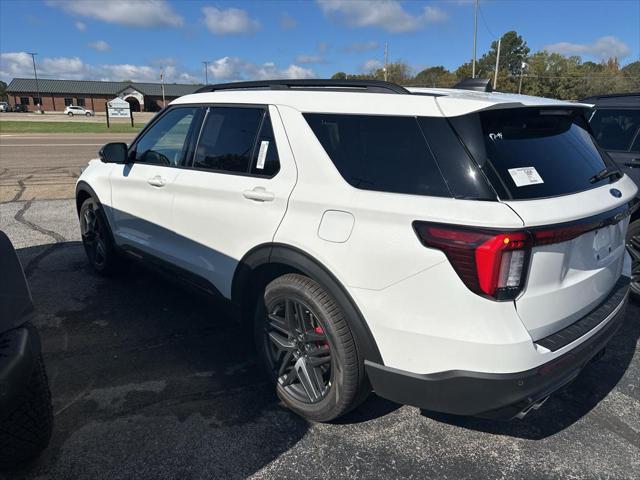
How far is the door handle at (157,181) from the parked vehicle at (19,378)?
4.67ft

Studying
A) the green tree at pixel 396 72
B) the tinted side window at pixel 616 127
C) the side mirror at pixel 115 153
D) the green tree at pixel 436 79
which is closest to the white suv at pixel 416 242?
the side mirror at pixel 115 153

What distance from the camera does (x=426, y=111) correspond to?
7.13ft

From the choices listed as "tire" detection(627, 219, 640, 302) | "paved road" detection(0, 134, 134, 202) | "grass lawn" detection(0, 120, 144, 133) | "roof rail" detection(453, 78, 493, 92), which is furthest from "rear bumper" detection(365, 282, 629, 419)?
"grass lawn" detection(0, 120, 144, 133)

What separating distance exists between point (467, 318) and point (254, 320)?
4.85ft

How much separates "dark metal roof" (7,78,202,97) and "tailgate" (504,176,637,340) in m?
95.4

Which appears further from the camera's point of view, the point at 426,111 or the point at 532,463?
the point at 532,463

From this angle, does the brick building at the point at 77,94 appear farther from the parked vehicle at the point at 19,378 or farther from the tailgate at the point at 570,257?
the tailgate at the point at 570,257

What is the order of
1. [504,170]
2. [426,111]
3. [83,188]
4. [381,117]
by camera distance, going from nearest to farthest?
[504,170]
[426,111]
[381,117]
[83,188]

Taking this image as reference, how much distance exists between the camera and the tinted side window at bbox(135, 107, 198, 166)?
3.63 metres

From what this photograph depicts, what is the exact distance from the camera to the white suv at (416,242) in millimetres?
1968

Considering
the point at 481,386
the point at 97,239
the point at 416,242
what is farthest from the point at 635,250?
the point at 97,239

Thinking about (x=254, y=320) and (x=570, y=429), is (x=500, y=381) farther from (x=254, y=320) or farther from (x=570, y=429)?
(x=254, y=320)

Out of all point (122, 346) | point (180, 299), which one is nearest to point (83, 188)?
point (180, 299)

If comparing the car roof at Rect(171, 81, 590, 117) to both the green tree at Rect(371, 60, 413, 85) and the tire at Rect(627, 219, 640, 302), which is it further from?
the green tree at Rect(371, 60, 413, 85)
